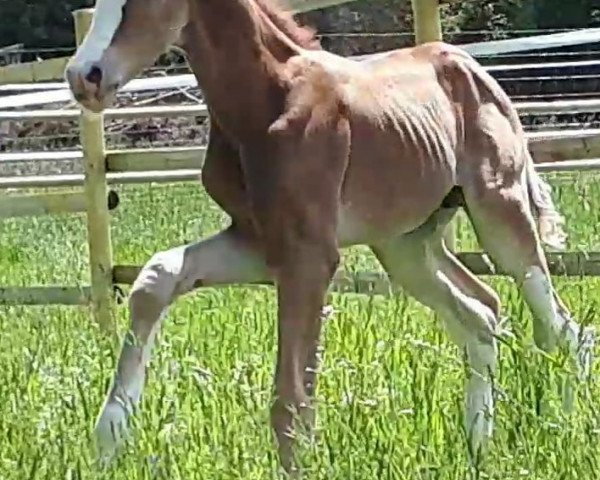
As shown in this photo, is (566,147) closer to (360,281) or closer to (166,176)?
(360,281)

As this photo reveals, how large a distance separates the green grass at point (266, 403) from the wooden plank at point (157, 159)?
1023mm

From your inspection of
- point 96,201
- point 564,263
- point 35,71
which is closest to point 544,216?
point 564,263

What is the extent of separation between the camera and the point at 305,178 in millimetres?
4629

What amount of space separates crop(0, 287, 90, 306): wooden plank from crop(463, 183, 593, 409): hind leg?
2580 millimetres

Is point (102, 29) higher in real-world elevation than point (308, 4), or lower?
higher

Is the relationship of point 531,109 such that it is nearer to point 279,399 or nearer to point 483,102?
point 483,102

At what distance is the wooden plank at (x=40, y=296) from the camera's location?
7.62 meters

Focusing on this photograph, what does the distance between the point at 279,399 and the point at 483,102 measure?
1.87 meters

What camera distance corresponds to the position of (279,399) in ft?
14.2

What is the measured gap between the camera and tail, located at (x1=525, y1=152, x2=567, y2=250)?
593 centimetres

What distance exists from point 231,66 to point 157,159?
289 centimetres

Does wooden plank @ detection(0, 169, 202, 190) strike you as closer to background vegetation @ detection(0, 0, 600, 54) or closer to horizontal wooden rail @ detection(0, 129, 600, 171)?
horizontal wooden rail @ detection(0, 129, 600, 171)

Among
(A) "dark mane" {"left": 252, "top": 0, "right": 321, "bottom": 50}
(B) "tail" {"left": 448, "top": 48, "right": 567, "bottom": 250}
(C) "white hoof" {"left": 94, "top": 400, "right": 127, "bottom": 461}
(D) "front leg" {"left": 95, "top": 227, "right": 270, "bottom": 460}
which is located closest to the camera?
(C) "white hoof" {"left": 94, "top": 400, "right": 127, "bottom": 461}

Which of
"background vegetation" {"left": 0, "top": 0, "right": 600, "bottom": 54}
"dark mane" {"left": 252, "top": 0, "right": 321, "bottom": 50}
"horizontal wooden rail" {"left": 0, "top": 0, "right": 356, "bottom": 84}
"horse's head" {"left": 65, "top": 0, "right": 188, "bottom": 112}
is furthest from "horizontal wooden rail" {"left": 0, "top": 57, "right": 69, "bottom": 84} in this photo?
"background vegetation" {"left": 0, "top": 0, "right": 600, "bottom": 54}
